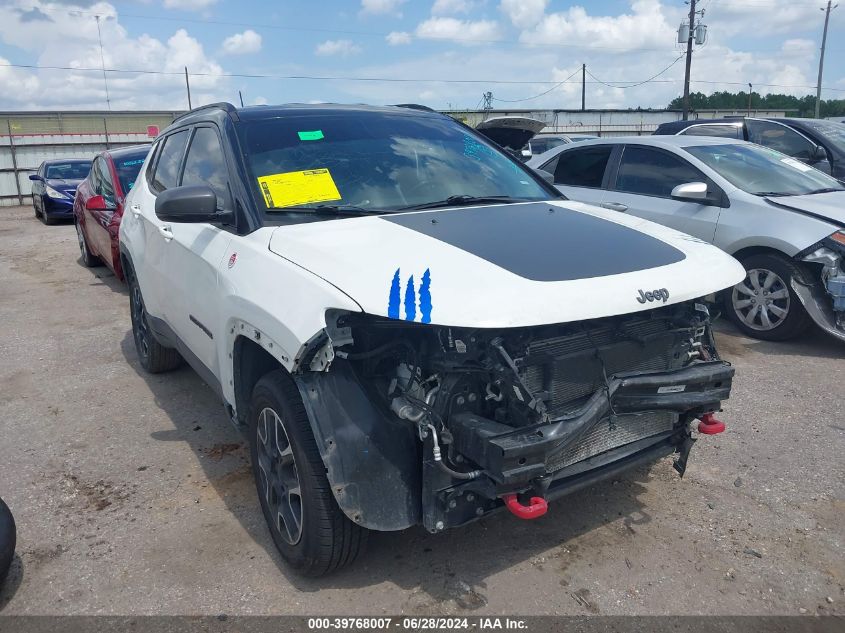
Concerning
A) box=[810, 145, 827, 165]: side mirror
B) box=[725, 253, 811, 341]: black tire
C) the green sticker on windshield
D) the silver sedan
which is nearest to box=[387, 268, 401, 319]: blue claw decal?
the green sticker on windshield

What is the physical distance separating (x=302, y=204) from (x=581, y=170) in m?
5.08

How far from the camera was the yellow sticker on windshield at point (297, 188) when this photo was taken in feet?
10.6

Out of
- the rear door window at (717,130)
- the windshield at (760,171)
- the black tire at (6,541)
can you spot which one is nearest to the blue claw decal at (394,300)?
the black tire at (6,541)

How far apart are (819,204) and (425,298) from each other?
4.97 meters

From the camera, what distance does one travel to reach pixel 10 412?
15.9 feet

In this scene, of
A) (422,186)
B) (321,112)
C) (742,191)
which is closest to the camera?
(422,186)

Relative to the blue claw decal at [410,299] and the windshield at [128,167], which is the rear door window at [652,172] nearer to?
the blue claw decal at [410,299]

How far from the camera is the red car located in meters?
7.91

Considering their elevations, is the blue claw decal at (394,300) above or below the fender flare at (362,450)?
above

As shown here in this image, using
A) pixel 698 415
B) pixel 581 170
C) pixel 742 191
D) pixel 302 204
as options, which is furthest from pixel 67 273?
pixel 698 415

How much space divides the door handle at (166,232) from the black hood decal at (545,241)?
4.93ft

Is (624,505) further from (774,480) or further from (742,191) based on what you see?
(742,191)

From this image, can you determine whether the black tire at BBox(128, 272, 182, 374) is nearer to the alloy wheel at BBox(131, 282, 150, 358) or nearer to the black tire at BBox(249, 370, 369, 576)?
the alloy wheel at BBox(131, 282, 150, 358)

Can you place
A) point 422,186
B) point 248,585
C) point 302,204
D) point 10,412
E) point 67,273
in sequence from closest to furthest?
point 248,585 → point 302,204 → point 422,186 → point 10,412 → point 67,273
